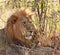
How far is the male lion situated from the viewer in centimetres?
591

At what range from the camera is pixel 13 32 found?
616 centimetres

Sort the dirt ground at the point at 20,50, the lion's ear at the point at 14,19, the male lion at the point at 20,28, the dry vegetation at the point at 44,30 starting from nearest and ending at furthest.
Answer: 1. the dirt ground at the point at 20,50
2. the dry vegetation at the point at 44,30
3. the male lion at the point at 20,28
4. the lion's ear at the point at 14,19

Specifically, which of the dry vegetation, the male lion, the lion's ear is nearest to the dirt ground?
the dry vegetation

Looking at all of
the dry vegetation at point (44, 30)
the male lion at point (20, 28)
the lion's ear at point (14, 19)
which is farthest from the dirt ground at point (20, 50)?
the lion's ear at point (14, 19)

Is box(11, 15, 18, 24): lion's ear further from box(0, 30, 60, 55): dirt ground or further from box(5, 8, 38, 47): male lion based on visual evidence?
box(0, 30, 60, 55): dirt ground

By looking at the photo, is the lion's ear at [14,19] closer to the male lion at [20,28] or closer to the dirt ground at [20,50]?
the male lion at [20,28]

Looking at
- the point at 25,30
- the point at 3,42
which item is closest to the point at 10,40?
the point at 3,42

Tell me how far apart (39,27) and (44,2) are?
524 mm

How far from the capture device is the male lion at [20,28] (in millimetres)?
5914

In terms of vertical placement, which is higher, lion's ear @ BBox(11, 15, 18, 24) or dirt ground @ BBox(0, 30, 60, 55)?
lion's ear @ BBox(11, 15, 18, 24)

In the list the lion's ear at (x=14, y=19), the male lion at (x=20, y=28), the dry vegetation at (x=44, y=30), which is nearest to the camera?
the dry vegetation at (x=44, y=30)

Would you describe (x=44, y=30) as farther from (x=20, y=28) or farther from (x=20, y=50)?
(x=20, y=50)

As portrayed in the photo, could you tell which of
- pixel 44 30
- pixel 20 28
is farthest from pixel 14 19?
pixel 44 30

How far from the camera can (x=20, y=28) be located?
6027mm
